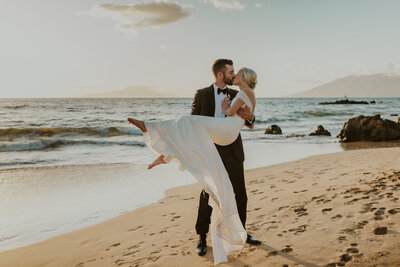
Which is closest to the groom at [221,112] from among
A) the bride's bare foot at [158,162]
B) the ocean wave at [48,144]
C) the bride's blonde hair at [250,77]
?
the bride's blonde hair at [250,77]

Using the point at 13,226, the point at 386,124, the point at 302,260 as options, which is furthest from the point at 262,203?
the point at 386,124

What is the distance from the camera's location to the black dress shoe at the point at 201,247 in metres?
4.04

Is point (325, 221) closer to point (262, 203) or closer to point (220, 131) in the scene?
point (262, 203)

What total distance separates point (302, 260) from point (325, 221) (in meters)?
1.10

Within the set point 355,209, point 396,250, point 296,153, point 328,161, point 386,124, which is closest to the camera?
point 396,250

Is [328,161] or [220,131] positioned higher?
[220,131]

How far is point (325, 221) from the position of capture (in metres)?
4.32

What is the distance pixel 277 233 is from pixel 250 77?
217 cm

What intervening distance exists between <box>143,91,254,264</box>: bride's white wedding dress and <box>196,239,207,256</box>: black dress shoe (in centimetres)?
54

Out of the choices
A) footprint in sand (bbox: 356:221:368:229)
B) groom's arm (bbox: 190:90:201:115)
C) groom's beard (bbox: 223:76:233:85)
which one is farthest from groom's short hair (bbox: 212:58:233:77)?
footprint in sand (bbox: 356:221:368:229)

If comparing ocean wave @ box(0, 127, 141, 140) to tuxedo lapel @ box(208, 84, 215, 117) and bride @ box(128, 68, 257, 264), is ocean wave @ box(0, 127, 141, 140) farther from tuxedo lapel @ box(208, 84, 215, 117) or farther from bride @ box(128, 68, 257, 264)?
bride @ box(128, 68, 257, 264)

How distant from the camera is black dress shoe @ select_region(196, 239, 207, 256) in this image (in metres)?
4.04

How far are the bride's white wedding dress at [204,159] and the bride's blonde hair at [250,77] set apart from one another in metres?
0.69

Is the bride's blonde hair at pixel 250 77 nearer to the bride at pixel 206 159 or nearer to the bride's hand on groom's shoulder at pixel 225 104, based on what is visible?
the bride's hand on groom's shoulder at pixel 225 104
